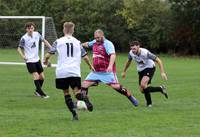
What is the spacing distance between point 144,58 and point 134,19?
43.8 meters

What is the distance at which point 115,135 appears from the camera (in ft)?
31.3

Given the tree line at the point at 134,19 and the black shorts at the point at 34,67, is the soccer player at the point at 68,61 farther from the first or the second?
the tree line at the point at 134,19

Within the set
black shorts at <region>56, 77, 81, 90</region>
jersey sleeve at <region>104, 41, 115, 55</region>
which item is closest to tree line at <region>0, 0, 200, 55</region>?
jersey sleeve at <region>104, 41, 115, 55</region>

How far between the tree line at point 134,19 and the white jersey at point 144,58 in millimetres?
41208

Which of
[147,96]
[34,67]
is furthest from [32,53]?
[147,96]

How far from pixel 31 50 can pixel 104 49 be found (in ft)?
12.2

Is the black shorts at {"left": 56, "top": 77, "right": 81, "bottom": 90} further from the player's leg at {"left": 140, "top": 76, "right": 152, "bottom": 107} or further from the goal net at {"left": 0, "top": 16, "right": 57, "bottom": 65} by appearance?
the goal net at {"left": 0, "top": 16, "right": 57, "bottom": 65}

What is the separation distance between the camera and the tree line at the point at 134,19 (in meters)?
55.8

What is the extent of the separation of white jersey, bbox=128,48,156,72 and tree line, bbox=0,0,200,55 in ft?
135

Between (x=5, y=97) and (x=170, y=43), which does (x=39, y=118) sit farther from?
(x=170, y=43)

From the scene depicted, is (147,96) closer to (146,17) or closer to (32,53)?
(32,53)

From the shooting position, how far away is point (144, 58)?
1446cm

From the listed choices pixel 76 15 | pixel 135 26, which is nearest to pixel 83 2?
pixel 76 15

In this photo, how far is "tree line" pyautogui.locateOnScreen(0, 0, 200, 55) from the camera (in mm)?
55781
